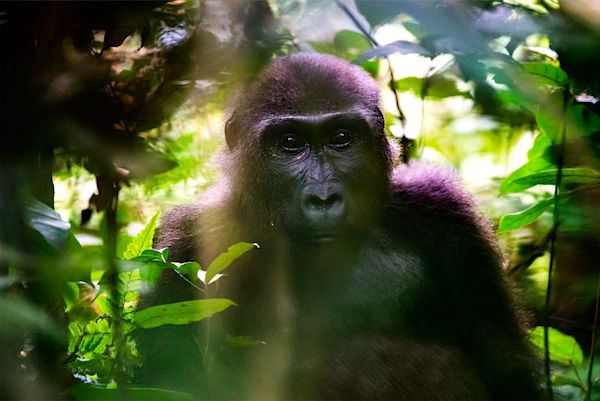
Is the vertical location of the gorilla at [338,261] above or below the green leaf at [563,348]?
above

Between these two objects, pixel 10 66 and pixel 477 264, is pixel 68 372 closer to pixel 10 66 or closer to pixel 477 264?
pixel 10 66

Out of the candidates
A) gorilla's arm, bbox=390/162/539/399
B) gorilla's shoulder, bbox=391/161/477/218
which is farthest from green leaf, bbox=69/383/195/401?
gorilla's shoulder, bbox=391/161/477/218

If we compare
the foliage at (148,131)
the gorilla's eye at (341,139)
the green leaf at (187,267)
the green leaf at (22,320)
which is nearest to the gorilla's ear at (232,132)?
the foliage at (148,131)

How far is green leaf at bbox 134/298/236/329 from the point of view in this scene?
2086mm

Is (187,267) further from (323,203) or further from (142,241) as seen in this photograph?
(323,203)

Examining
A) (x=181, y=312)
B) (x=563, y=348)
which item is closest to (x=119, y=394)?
(x=181, y=312)

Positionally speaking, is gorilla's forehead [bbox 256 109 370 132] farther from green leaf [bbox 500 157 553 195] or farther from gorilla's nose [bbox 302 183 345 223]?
green leaf [bbox 500 157 553 195]

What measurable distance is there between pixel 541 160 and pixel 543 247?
1.09 meters

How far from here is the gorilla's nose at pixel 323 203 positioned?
2.99 metres

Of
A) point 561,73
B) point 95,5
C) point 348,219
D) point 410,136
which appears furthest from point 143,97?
point 410,136

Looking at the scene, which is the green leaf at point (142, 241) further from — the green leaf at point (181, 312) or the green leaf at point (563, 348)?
the green leaf at point (563, 348)

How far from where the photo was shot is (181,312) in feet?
6.92

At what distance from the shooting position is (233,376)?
9.73ft

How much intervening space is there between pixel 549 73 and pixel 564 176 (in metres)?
0.41
